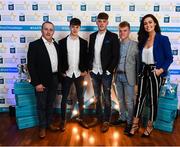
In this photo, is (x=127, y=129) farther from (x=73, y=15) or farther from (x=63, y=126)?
(x=73, y=15)

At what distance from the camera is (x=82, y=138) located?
3.13 m

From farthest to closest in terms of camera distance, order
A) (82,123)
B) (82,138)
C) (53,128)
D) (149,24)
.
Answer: (82,123) → (53,128) → (82,138) → (149,24)

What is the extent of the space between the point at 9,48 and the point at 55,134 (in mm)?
1481

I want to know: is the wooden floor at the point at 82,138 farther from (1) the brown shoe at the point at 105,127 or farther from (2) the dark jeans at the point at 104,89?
(2) the dark jeans at the point at 104,89

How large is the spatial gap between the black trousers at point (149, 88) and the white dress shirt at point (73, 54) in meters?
0.82

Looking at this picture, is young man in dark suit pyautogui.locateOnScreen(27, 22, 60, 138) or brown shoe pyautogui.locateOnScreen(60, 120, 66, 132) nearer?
young man in dark suit pyautogui.locateOnScreen(27, 22, 60, 138)

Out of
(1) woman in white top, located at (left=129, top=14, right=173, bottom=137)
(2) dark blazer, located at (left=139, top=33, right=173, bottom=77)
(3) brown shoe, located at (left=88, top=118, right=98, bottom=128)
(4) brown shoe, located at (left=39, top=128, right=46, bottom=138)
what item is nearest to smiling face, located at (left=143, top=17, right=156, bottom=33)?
(1) woman in white top, located at (left=129, top=14, right=173, bottom=137)

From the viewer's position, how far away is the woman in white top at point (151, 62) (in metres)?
3.01

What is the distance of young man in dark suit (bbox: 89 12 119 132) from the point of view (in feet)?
10.4

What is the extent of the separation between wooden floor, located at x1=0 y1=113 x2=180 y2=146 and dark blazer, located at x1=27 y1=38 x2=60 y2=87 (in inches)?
26.5

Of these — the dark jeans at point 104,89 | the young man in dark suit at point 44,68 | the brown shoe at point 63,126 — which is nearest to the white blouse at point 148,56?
the dark jeans at point 104,89

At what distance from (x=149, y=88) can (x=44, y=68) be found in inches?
50.8

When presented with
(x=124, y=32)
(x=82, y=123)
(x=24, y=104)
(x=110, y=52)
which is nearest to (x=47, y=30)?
(x=110, y=52)

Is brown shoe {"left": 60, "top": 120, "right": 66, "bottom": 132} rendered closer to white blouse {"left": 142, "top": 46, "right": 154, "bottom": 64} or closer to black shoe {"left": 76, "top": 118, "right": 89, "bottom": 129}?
black shoe {"left": 76, "top": 118, "right": 89, "bottom": 129}
